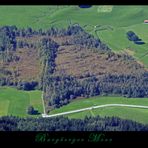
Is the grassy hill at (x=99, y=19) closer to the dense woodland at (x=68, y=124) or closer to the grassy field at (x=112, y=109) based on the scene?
the grassy field at (x=112, y=109)

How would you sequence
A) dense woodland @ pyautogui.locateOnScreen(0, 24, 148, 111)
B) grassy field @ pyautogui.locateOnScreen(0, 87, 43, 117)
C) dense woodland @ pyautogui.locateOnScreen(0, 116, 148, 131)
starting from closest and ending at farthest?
dense woodland @ pyautogui.locateOnScreen(0, 116, 148, 131) → grassy field @ pyautogui.locateOnScreen(0, 87, 43, 117) → dense woodland @ pyautogui.locateOnScreen(0, 24, 148, 111)

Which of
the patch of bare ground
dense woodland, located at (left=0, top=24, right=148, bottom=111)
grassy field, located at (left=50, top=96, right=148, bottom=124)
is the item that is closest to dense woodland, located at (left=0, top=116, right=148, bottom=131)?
grassy field, located at (left=50, top=96, right=148, bottom=124)

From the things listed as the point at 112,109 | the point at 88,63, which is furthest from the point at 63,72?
the point at 112,109

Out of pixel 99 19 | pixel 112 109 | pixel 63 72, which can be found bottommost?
pixel 112 109

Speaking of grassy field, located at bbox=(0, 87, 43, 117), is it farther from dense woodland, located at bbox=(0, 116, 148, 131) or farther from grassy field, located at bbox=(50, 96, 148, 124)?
grassy field, located at bbox=(50, 96, 148, 124)

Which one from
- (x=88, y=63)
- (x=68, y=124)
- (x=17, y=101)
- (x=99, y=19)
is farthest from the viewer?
(x=99, y=19)

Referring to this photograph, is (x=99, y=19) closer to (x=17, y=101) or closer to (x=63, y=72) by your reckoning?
(x=63, y=72)
